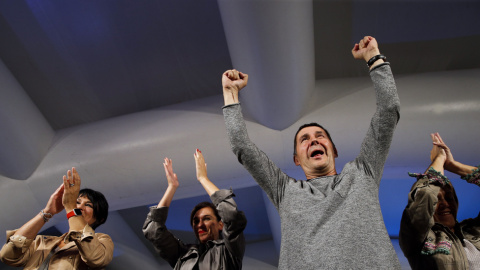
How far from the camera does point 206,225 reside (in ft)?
5.56

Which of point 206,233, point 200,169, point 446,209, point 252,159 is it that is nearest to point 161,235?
point 206,233

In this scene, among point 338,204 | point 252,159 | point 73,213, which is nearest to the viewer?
point 338,204

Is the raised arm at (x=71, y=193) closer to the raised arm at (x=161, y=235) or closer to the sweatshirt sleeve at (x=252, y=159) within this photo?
the raised arm at (x=161, y=235)

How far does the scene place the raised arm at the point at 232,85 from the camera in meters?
1.26

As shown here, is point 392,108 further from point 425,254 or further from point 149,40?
point 149,40

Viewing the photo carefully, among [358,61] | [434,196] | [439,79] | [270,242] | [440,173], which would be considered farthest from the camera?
[270,242]

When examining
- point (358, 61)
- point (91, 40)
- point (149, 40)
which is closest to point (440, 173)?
point (358, 61)

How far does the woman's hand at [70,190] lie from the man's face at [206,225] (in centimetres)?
48

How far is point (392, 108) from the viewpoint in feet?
3.70

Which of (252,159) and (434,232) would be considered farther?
(434,232)

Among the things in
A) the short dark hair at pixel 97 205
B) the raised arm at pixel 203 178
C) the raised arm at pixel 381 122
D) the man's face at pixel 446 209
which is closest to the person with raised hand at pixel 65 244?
the short dark hair at pixel 97 205

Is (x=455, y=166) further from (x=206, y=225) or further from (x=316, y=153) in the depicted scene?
(x=206, y=225)

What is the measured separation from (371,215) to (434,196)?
342mm

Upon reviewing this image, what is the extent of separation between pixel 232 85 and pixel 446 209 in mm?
908
